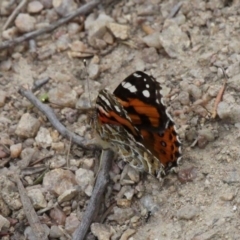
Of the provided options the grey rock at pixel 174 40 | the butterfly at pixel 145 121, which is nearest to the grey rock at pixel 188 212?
the butterfly at pixel 145 121

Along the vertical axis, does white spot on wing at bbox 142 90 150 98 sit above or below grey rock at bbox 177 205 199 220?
above

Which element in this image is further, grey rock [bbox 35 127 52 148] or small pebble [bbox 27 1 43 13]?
small pebble [bbox 27 1 43 13]

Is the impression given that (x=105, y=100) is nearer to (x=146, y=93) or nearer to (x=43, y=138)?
(x=146, y=93)

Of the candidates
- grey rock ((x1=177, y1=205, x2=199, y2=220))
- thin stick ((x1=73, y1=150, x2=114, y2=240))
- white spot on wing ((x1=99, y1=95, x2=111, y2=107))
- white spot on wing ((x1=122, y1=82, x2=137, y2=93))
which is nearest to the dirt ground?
grey rock ((x1=177, y1=205, x2=199, y2=220))

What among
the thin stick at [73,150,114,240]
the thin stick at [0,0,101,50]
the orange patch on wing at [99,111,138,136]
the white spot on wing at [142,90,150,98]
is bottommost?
the thin stick at [73,150,114,240]

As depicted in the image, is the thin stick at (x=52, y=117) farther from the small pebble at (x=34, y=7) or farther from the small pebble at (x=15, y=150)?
the small pebble at (x=34, y=7)

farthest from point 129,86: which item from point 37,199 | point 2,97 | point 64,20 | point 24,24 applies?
point 24,24

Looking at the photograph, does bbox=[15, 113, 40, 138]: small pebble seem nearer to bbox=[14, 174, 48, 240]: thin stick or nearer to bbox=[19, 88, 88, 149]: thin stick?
bbox=[19, 88, 88, 149]: thin stick
